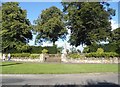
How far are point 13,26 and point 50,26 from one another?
13851 mm

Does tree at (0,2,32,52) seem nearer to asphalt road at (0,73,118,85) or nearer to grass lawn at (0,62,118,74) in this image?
grass lawn at (0,62,118,74)

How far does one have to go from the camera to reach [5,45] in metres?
57.2

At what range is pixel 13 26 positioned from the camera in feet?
182

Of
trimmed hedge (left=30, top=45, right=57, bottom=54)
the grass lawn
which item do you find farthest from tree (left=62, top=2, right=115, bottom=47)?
the grass lawn

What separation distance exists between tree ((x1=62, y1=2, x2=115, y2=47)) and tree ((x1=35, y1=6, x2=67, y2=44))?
9.25 metres

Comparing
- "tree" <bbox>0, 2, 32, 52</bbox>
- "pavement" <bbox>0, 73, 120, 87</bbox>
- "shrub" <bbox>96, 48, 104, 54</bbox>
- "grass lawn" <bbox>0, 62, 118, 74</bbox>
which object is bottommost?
"pavement" <bbox>0, 73, 120, 87</bbox>

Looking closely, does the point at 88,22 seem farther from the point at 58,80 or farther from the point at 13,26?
the point at 58,80

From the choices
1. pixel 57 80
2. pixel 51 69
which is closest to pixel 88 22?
pixel 51 69

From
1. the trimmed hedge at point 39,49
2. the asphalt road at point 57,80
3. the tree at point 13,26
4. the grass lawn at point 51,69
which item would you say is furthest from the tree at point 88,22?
the asphalt road at point 57,80

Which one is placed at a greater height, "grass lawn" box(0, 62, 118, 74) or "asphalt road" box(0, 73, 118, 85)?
"grass lawn" box(0, 62, 118, 74)

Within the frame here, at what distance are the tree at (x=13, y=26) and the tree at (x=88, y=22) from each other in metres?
8.91

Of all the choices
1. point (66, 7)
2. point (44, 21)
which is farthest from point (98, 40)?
point (44, 21)

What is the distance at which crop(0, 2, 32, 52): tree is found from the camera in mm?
56344

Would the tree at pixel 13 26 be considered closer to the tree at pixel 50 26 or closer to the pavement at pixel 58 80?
the tree at pixel 50 26
